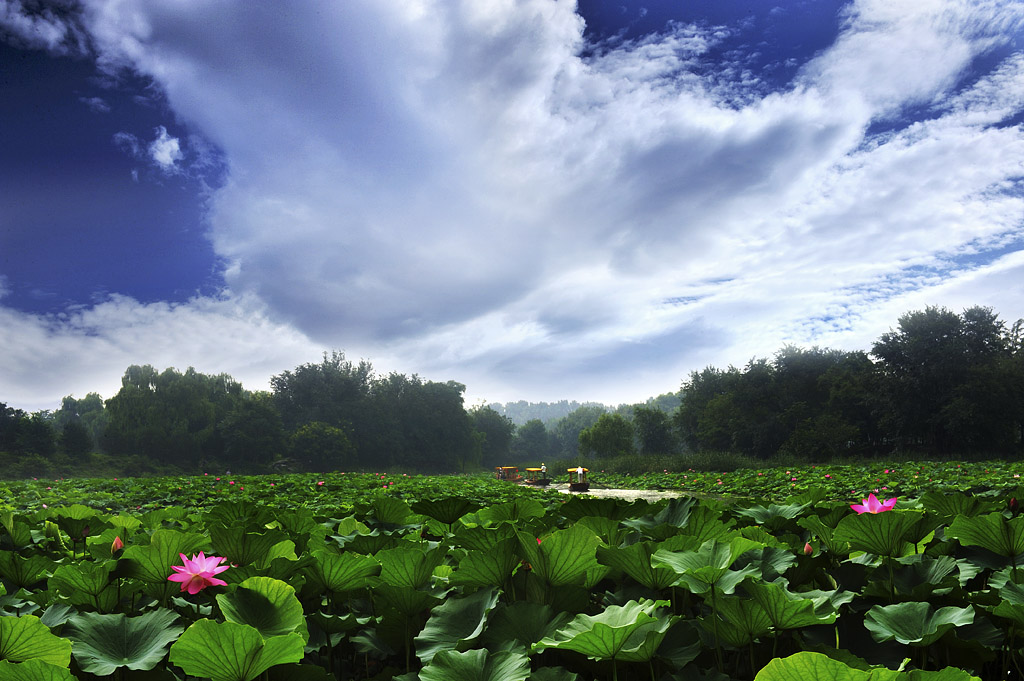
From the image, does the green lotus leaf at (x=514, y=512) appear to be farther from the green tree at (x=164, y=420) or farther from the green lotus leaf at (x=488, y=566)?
the green tree at (x=164, y=420)

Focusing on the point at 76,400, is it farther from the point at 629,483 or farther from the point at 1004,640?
the point at 1004,640

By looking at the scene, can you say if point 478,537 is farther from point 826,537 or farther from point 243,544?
point 826,537

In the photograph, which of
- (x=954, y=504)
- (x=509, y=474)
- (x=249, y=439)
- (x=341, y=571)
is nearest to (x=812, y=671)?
(x=341, y=571)

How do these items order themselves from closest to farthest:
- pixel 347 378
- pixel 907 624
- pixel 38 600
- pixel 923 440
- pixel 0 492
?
pixel 907 624 < pixel 38 600 < pixel 0 492 < pixel 923 440 < pixel 347 378

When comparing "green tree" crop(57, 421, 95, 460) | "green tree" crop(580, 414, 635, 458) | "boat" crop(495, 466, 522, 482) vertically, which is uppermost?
"green tree" crop(57, 421, 95, 460)

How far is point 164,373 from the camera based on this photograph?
43.2m

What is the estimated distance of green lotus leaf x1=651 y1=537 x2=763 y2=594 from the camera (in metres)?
1.01

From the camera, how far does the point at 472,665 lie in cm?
86

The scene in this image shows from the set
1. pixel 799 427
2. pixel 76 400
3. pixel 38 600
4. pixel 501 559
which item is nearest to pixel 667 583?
pixel 501 559

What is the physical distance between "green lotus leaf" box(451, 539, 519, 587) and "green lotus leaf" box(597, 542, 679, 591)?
0.21m

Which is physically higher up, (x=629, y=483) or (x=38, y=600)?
(x=38, y=600)

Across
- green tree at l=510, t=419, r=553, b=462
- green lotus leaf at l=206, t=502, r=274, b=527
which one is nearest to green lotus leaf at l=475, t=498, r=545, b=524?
green lotus leaf at l=206, t=502, r=274, b=527

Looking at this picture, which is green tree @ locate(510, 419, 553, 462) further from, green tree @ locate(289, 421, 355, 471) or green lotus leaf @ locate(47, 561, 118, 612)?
green lotus leaf @ locate(47, 561, 118, 612)

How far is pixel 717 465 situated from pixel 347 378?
39209 millimetres
